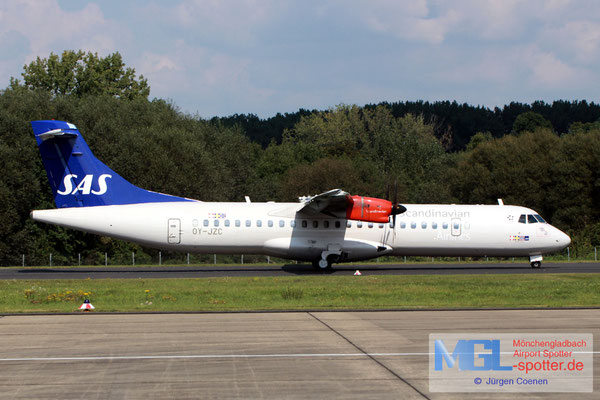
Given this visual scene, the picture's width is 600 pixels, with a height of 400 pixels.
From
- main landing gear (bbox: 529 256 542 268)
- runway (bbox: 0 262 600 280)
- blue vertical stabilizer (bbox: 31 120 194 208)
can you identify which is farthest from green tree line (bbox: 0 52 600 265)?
main landing gear (bbox: 529 256 542 268)

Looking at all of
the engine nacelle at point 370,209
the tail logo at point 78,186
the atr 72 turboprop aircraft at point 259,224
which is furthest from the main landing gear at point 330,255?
the tail logo at point 78,186

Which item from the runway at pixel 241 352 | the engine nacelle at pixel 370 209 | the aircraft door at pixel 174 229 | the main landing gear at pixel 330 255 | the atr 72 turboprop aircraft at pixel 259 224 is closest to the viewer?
the runway at pixel 241 352

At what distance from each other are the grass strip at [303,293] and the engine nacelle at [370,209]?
3.22 metres

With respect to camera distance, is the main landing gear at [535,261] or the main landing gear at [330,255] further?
the main landing gear at [535,261]

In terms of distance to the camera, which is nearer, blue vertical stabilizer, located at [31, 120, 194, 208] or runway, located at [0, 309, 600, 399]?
runway, located at [0, 309, 600, 399]

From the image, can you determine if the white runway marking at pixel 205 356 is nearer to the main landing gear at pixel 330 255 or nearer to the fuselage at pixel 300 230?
the fuselage at pixel 300 230

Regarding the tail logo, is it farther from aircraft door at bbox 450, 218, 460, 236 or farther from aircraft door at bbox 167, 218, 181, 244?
aircraft door at bbox 450, 218, 460, 236

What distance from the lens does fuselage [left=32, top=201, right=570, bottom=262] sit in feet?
103

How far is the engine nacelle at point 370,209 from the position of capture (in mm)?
30359

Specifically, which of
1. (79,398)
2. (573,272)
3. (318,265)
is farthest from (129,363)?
(573,272)

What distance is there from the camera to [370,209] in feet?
99.6

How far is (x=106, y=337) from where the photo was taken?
13.9m

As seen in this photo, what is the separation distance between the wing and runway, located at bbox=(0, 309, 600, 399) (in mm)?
12637

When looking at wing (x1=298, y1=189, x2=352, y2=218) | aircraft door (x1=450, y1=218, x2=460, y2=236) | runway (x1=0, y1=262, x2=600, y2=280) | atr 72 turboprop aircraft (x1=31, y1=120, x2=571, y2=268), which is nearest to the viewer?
wing (x1=298, y1=189, x2=352, y2=218)
